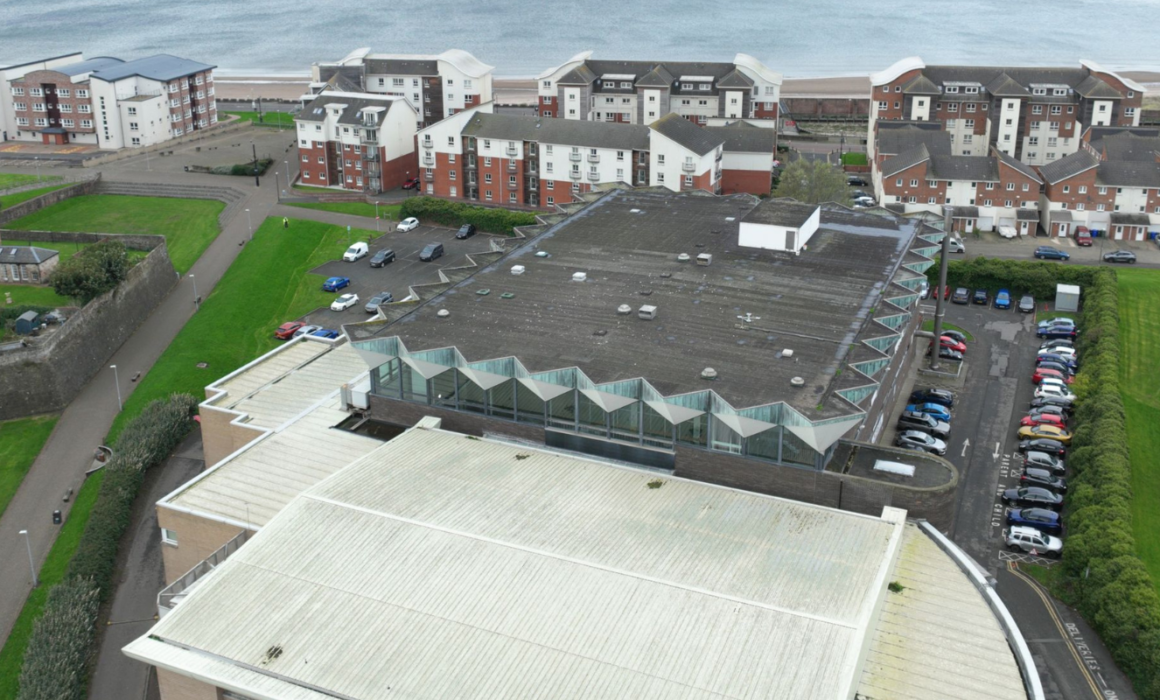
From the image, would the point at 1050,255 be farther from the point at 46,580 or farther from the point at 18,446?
the point at 18,446

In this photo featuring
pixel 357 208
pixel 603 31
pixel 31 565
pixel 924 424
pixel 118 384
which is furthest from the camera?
pixel 603 31

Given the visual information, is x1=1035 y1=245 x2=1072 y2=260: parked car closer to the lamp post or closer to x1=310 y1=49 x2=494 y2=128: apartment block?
x1=310 y1=49 x2=494 y2=128: apartment block

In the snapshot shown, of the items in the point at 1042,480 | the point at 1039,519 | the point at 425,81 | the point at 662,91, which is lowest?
the point at 1039,519

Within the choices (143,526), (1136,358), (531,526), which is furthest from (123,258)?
(1136,358)

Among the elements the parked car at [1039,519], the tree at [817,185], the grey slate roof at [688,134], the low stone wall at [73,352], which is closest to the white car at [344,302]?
the low stone wall at [73,352]

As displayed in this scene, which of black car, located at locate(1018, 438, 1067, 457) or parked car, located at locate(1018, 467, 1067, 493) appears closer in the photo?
parked car, located at locate(1018, 467, 1067, 493)

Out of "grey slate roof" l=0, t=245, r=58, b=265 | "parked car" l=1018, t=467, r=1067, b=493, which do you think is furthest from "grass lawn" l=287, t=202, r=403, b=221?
"parked car" l=1018, t=467, r=1067, b=493

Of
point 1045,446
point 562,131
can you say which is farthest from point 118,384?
point 1045,446

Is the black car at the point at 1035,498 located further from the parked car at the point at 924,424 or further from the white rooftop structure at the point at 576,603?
the white rooftop structure at the point at 576,603
